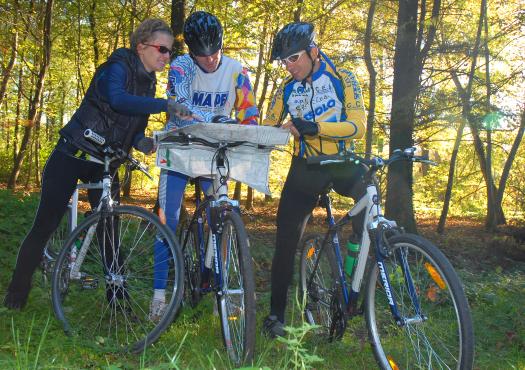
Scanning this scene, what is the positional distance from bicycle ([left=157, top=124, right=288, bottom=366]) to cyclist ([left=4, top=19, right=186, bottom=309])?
1.63 ft

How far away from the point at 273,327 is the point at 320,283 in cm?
52

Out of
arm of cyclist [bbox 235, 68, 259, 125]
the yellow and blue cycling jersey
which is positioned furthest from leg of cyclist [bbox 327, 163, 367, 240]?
arm of cyclist [bbox 235, 68, 259, 125]

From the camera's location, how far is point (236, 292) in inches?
124

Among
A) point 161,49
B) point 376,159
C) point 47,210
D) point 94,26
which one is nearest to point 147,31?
point 161,49

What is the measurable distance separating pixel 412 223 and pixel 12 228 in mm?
7521

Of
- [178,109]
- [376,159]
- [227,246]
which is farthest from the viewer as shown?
[227,246]

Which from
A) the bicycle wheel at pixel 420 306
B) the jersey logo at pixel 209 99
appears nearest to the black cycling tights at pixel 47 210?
the jersey logo at pixel 209 99

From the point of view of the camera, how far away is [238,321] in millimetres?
3209

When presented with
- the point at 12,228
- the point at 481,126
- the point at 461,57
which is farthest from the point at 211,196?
the point at 461,57

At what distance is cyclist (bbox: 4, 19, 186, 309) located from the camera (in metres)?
3.64

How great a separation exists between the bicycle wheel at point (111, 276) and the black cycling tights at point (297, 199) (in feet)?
2.86

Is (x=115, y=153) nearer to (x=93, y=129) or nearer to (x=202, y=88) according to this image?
(x=93, y=129)

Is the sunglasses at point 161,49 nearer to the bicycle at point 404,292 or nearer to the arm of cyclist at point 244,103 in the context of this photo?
the arm of cyclist at point 244,103

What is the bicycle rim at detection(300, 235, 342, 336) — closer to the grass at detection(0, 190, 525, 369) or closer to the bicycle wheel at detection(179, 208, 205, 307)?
the grass at detection(0, 190, 525, 369)
